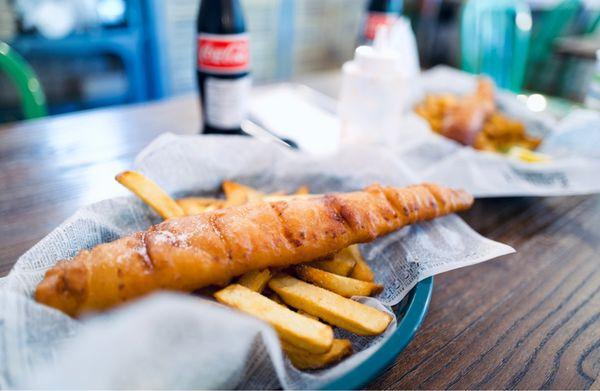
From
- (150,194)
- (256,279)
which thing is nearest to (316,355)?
(256,279)

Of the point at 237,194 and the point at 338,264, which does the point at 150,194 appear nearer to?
the point at 237,194

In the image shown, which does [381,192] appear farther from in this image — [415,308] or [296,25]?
[296,25]

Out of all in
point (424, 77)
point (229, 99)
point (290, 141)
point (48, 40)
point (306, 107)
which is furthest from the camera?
point (48, 40)

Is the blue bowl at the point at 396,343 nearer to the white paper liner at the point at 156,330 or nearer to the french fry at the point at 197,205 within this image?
the white paper liner at the point at 156,330

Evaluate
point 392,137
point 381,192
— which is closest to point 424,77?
point 392,137

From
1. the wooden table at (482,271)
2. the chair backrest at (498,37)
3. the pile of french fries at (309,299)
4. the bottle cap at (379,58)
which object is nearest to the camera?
the pile of french fries at (309,299)

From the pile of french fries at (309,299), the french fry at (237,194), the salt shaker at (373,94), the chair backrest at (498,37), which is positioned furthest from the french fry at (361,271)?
the chair backrest at (498,37)
